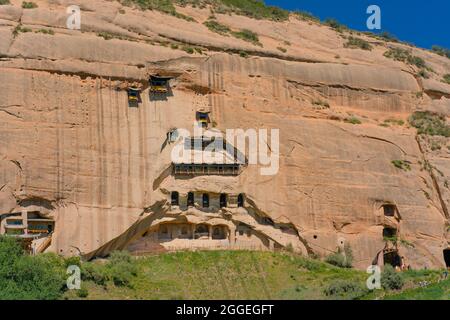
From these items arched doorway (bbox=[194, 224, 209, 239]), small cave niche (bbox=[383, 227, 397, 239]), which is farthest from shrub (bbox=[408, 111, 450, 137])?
arched doorway (bbox=[194, 224, 209, 239])

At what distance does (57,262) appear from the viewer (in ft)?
130

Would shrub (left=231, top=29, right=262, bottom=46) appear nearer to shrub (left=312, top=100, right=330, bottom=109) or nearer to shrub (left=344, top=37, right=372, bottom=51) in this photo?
shrub (left=312, top=100, right=330, bottom=109)

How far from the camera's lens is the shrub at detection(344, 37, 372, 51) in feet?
185

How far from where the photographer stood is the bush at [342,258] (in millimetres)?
45406

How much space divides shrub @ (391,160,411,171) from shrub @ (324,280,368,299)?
11512 mm

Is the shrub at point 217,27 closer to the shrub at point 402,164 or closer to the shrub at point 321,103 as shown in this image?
the shrub at point 321,103

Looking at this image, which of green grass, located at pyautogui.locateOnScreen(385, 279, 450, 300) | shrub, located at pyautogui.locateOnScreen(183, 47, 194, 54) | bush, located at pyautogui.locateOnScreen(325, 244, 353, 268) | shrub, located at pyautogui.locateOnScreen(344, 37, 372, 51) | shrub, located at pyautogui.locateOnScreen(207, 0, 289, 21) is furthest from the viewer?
shrub, located at pyautogui.locateOnScreen(207, 0, 289, 21)

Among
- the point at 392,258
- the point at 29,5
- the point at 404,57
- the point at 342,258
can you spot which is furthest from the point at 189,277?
the point at 404,57

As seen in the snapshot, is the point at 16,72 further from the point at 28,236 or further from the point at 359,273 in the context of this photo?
the point at 359,273

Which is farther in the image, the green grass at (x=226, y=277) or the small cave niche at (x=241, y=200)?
the small cave niche at (x=241, y=200)

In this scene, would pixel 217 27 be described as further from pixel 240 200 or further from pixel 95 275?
pixel 95 275

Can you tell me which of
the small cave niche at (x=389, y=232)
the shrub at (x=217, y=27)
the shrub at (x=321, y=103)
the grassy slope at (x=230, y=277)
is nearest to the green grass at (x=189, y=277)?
the grassy slope at (x=230, y=277)

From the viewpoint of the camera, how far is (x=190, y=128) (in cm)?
4678

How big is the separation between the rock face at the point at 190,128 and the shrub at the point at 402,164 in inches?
7.6
